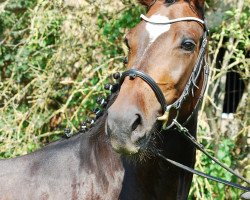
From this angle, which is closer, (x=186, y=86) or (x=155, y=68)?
(x=155, y=68)

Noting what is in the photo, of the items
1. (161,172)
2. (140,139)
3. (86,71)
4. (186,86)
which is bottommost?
(86,71)

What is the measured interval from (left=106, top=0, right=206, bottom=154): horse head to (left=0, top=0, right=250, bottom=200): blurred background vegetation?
2.82 meters

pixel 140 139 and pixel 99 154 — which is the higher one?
pixel 140 139

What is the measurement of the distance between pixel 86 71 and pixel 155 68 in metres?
3.53

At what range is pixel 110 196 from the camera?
289cm

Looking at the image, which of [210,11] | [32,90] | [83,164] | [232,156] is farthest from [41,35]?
[83,164]

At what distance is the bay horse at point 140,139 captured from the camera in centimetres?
261

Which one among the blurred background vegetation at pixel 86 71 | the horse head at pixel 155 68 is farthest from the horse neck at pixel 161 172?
the blurred background vegetation at pixel 86 71

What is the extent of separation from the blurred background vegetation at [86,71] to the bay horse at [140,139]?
101 inches

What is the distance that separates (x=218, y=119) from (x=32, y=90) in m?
2.22

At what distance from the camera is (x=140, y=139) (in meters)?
2.59

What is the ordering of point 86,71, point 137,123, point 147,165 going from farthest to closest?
point 86,71 < point 147,165 < point 137,123

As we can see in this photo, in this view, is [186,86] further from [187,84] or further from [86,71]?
[86,71]

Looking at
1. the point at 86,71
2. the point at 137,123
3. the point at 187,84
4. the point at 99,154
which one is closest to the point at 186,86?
the point at 187,84
